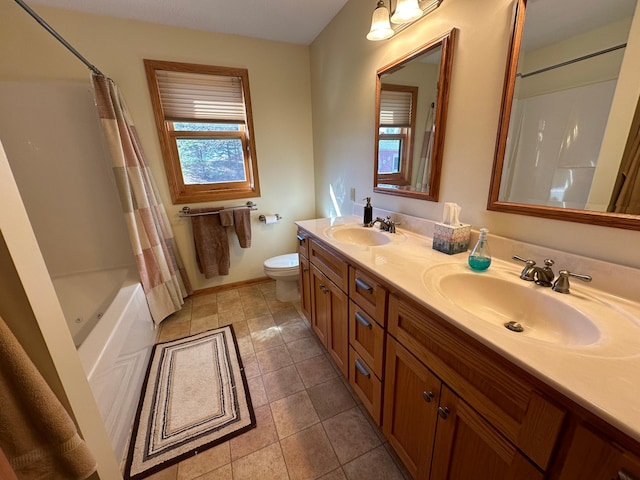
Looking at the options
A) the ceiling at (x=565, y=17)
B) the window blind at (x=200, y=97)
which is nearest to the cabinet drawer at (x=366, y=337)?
the ceiling at (x=565, y=17)

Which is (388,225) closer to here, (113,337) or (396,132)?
(396,132)

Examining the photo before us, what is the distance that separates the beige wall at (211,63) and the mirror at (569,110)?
196 cm

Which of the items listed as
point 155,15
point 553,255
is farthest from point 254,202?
point 553,255

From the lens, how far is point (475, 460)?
723 mm

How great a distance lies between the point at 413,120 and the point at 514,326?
3.75 ft

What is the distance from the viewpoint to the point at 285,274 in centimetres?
229

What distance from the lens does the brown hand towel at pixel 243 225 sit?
2.49 meters

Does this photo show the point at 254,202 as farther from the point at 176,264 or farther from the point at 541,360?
the point at 541,360

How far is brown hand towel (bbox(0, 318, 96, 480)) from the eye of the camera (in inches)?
21.9

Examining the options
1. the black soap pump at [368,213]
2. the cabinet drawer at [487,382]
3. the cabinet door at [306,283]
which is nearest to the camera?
the cabinet drawer at [487,382]

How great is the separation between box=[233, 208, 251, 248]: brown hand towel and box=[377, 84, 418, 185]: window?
140cm

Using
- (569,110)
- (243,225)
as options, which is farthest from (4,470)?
(243,225)

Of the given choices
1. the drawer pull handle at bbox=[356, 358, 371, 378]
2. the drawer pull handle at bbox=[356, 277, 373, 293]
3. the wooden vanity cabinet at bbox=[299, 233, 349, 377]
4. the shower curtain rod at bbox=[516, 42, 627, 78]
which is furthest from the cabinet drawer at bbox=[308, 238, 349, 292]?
the shower curtain rod at bbox=[516, 42, 627, 78]

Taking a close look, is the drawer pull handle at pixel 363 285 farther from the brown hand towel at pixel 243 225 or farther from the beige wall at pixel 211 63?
the beige wall at pixel 211 63
